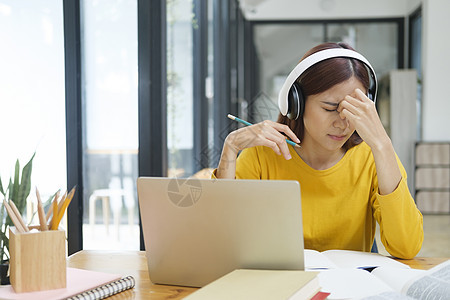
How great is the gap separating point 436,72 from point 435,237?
2173 millimetres

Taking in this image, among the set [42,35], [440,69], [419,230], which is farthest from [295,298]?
[440,69]

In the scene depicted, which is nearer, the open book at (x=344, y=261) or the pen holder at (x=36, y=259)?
the pen holder at (x=36, y=259)

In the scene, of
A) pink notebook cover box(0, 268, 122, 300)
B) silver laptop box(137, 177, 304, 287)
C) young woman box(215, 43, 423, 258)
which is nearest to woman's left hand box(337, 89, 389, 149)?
young woman box(215, 43, 423, 258)

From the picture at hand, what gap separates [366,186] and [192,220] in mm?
676

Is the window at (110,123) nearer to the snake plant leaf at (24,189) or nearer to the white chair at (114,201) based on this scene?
the white chair at (114,201)

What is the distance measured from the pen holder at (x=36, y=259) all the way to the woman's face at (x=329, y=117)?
2.49 feet

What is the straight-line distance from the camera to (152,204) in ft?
2.82

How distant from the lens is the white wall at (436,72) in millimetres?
5453

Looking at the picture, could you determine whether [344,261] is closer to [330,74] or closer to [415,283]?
[415,283]

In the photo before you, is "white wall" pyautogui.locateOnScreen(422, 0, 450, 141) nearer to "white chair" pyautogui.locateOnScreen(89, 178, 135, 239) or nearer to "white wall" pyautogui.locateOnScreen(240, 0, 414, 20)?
"white wall" pyautogui.locateOnScreen(240, 0, 414, 20)

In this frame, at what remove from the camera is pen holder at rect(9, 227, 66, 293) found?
2.47 ft

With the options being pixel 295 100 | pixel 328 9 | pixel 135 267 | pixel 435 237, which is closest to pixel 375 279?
pixel 135 267

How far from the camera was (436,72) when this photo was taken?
18.0 feet

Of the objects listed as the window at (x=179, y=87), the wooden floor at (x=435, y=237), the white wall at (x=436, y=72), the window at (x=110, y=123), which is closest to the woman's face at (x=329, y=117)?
the window at (x=110, y=123)
